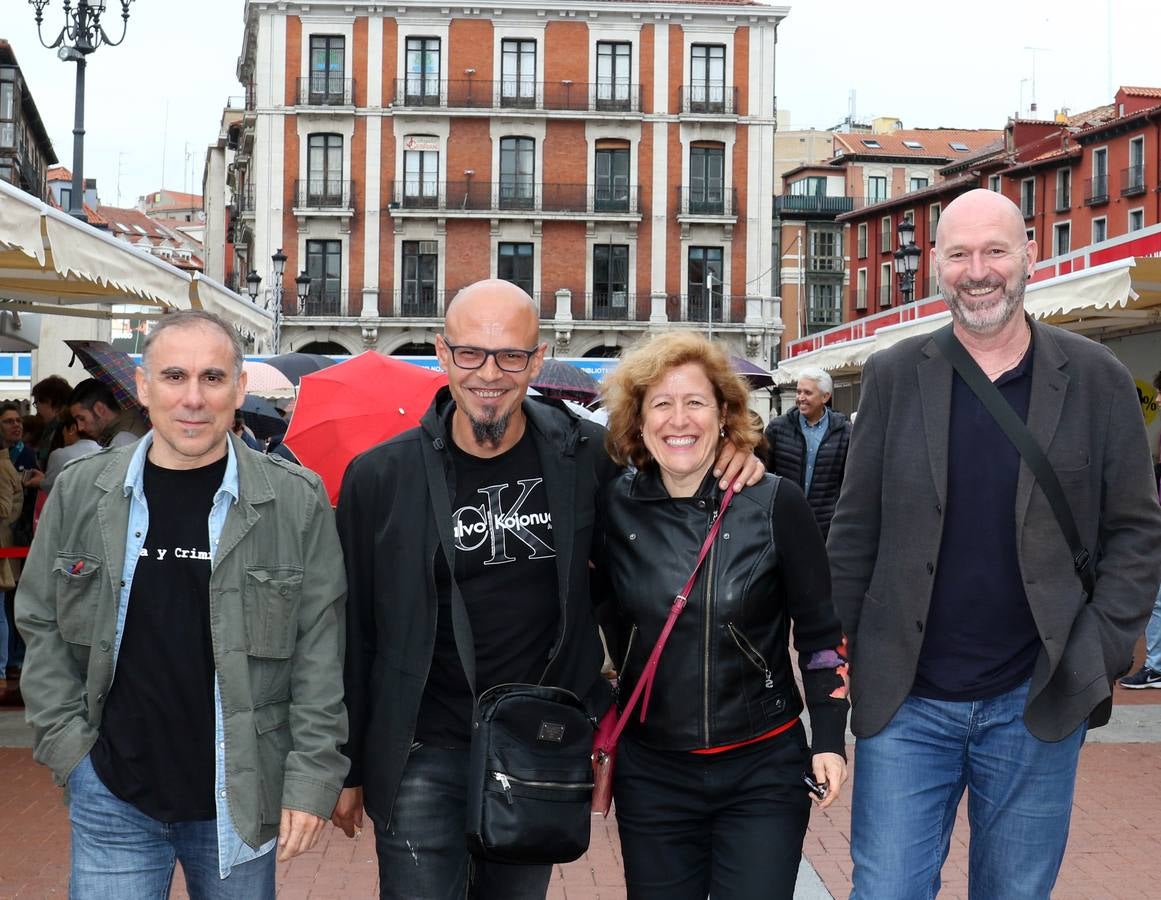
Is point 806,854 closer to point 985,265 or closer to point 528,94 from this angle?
point 985,265

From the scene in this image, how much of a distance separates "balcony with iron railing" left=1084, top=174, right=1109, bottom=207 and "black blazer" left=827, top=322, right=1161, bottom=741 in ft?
158

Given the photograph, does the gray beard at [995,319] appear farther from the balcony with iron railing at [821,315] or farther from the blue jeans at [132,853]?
the balcony with iron railing at [821,315]

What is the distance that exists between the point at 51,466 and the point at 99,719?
530 centimetres

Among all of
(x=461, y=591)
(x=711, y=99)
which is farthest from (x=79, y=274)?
(x=711, y=99)

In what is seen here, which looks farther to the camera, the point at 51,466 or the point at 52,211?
the point at 51,466

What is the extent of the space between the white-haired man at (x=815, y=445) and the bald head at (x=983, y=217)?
6.45 metres

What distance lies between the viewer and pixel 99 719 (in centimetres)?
277

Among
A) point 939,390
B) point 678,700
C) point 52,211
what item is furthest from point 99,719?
point 52,211

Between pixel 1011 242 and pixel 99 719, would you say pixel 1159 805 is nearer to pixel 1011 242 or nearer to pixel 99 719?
pixel 1011 242

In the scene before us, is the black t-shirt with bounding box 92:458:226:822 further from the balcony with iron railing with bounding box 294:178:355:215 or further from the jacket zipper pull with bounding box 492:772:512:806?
the balcony with iron railing with bounding box 294:178:355:215

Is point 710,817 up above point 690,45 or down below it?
below

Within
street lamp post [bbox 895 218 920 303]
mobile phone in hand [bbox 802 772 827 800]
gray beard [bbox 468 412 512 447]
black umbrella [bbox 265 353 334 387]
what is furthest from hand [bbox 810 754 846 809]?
street lamp post [bbox 895 218 920 303]

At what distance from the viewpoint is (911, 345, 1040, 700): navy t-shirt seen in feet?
10.1

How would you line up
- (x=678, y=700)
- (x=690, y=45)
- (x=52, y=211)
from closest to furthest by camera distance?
1. (x=678, y=700)
2. (x=52, y=211)
3. (x=690, y=45)
